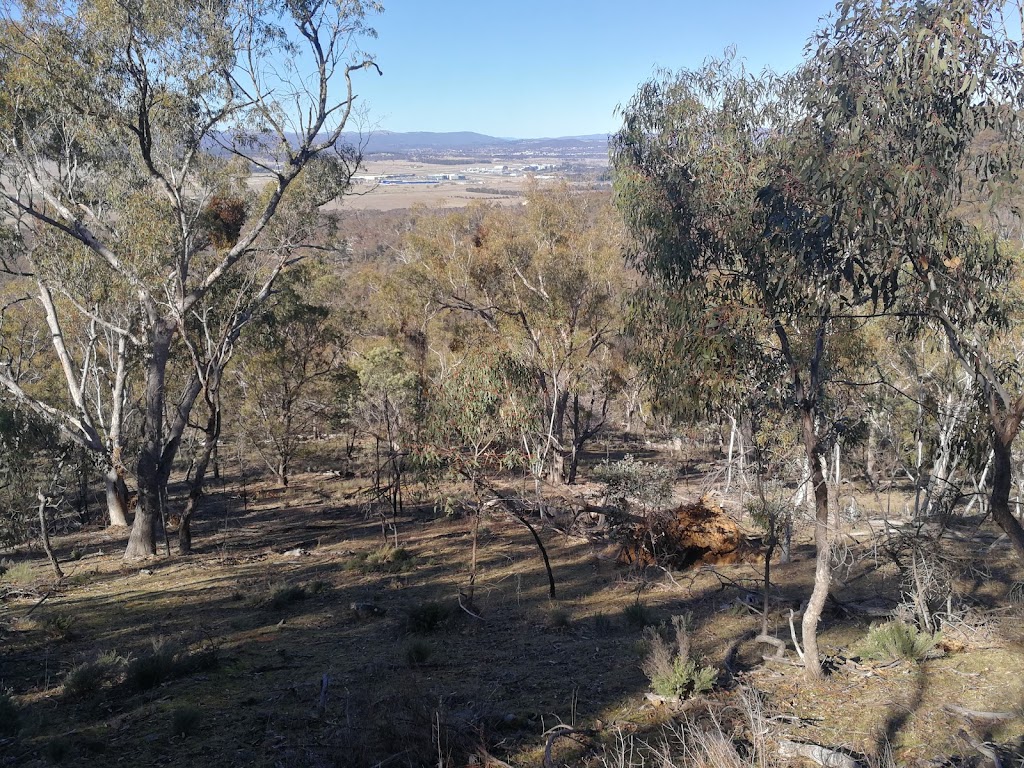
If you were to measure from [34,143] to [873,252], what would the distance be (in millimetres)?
13338

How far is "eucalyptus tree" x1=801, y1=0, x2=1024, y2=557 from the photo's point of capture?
15.8 feet

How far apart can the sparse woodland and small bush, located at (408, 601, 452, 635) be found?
0.09ft

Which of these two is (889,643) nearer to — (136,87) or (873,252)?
(873,252)

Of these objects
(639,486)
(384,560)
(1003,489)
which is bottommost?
(384,560)

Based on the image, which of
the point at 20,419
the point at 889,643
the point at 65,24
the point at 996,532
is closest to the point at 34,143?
the point at 65,24

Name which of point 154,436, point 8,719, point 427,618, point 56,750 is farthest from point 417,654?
point 154,436

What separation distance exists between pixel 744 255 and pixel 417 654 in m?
4.46

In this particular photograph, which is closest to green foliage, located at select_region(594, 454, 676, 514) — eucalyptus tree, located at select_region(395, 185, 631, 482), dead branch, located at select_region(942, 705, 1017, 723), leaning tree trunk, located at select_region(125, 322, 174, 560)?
eucalyptus tree, located at select_region(395, 185, 631, 482)

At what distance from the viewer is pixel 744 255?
18.7 feet

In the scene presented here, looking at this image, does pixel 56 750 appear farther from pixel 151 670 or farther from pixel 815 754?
pixel 815 754

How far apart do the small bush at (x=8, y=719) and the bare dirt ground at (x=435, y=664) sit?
15 mm

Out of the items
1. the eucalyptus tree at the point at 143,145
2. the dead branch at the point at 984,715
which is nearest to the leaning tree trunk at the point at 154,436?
the eucalyptus tree at the point at 143,145

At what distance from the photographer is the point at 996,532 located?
39.2 feet

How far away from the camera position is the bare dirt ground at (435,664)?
4.79 m
